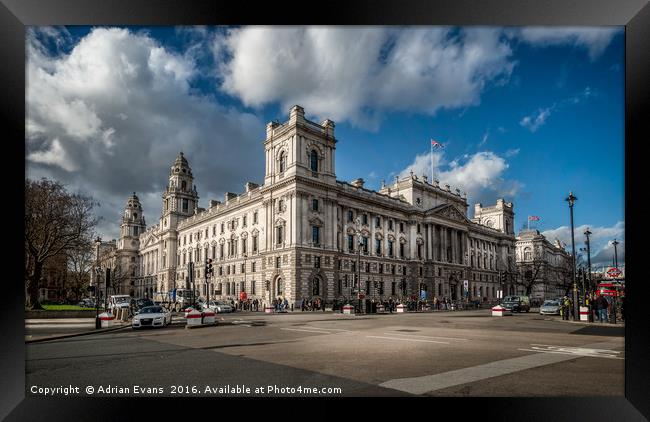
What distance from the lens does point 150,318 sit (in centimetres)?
2277

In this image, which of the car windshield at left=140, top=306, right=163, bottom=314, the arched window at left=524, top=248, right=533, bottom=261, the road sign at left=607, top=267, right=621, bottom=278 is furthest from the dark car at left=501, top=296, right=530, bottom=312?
the arched window at left=524, top=248, right=533, bottom=261

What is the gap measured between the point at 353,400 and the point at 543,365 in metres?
5.18

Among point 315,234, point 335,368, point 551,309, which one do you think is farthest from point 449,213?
point 335,368

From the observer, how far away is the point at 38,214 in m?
29.5

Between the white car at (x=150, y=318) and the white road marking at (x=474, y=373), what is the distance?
693 inches

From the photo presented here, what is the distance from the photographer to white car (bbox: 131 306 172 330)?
22422 mm

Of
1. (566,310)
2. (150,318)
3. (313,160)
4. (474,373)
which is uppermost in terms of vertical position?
(313,160)

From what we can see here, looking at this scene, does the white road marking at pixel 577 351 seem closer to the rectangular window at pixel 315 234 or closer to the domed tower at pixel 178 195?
the rectangular window at pixel 315 234
